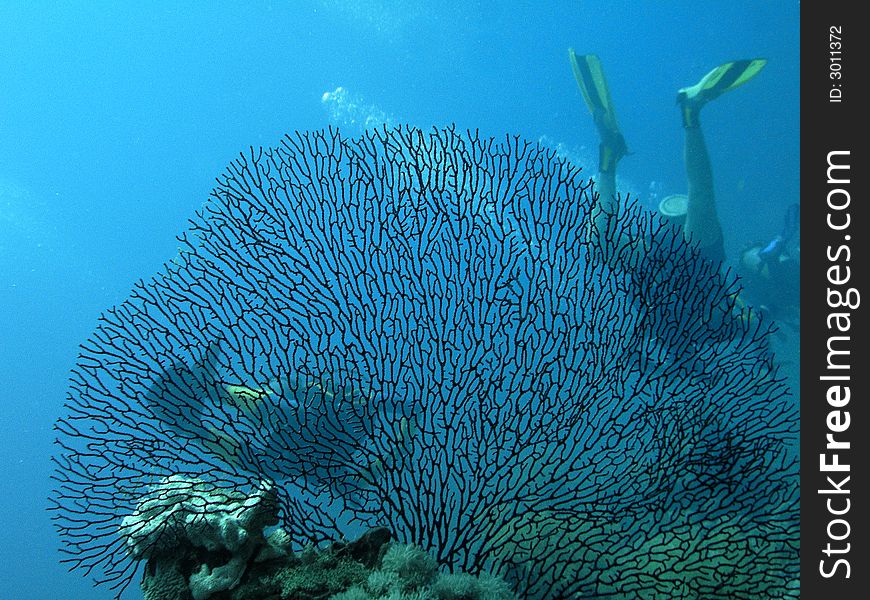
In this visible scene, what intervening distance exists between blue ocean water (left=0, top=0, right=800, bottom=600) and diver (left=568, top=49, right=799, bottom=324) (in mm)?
23724

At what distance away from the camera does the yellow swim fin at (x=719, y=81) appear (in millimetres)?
8281

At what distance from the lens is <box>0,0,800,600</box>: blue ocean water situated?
34.2 m

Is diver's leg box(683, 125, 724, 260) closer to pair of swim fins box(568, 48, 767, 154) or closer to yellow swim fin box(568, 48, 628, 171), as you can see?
pair of swim fins box(568, 48, 767, 154)

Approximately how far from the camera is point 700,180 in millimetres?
9727

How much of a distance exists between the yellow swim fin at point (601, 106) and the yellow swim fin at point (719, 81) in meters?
1.10

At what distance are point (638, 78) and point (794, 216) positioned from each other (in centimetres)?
3327

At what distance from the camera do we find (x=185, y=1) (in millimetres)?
35812

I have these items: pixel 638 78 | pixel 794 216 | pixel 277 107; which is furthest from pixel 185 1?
pixel 794 216
